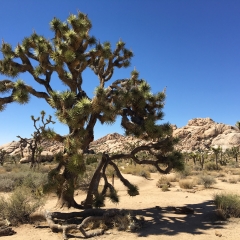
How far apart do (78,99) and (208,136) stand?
83996 millimetres

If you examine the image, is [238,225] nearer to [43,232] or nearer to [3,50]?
[43,232]

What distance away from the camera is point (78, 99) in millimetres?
8180

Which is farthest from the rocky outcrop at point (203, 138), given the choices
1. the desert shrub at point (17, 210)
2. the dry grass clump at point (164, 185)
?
the desert shrub at point (17, 210)

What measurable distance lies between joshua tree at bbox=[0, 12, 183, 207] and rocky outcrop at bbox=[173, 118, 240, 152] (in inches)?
2823

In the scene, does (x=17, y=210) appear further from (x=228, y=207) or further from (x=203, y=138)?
(x=203, y=138)

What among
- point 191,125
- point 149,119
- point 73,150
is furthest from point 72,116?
point 191,125

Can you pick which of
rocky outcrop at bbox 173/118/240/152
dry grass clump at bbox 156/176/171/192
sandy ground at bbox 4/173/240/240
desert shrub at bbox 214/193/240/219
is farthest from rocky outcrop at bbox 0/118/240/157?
desert shrub at bbox 214/193/240/219

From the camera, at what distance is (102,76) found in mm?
9242

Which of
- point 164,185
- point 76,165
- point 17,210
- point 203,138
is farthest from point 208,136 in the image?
point 76,165

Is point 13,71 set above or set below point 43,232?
above

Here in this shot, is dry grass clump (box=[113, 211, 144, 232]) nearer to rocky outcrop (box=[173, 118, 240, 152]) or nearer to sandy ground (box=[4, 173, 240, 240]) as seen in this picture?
sandy ground (box=[4, 173, 240, 240])

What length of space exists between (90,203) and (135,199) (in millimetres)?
3518

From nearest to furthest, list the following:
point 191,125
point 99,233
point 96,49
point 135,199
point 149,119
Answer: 1. point 99,233
2. point 149,119
3. point 96,49
4. point 135,199
5. point 191,125

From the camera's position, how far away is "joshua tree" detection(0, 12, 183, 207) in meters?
6.85
